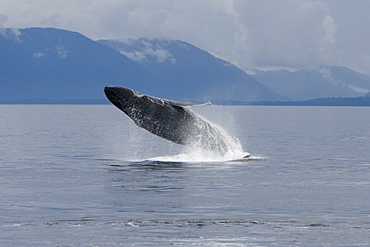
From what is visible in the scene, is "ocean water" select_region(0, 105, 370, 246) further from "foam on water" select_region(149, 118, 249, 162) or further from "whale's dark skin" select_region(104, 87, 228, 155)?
"whale's dark skin" select_region(104, 87, 228, 155)

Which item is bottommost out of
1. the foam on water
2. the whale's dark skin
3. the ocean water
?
the ocean water

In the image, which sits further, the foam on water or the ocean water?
the foam on water

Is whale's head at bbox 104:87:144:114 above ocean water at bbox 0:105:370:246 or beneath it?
above

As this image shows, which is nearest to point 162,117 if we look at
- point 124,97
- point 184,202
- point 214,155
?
point 124,97

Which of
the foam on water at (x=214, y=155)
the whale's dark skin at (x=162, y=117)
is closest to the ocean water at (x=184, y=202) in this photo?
the foam on water at (x=214, y=155)

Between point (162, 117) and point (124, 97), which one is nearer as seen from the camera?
point (124, 97)

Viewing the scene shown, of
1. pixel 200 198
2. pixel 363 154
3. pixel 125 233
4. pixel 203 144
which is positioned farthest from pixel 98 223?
pixel 363 154

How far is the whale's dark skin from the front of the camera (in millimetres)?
21312

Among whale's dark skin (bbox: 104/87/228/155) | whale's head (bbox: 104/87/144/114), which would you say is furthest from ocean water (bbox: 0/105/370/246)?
whale's head (bbox: 104/87/144/114)

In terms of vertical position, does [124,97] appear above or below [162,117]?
above

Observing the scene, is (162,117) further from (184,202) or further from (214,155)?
(184,202)

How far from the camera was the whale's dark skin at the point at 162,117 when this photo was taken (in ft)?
69.9

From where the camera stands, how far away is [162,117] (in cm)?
2184

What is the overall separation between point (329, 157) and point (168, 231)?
691 inches
